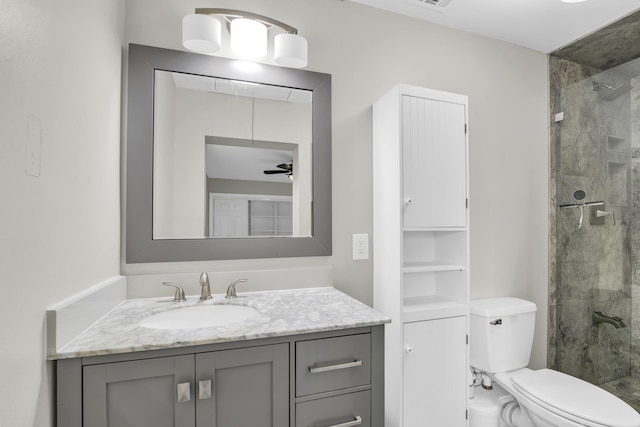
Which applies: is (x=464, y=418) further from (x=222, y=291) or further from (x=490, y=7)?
(x=490, y=7)

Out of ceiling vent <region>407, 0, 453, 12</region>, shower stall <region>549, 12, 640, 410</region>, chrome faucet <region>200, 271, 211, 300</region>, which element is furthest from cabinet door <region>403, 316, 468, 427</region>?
ceiling vent <region>407, 0, 453, 12</region>

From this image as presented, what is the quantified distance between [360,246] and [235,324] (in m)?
0.87

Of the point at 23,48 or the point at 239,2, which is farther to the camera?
the point at 239,2

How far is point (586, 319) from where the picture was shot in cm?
224

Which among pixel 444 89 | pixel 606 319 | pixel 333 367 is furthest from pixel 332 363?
pixel 606 319

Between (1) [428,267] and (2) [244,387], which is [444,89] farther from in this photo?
(2) [244,387]

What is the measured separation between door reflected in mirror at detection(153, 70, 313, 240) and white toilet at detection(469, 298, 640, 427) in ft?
3.89

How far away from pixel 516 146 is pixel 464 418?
1.74 metres

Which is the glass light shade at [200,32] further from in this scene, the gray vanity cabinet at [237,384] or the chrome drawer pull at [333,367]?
the chrome drawer pull at [333,367]

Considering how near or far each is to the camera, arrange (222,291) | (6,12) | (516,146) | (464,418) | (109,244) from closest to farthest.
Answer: (6,12) < (109,244) < (222,291) < (464,418) < (516,146)

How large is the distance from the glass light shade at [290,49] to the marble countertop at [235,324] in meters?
1.13

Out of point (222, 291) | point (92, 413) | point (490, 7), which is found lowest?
point (92, 413)

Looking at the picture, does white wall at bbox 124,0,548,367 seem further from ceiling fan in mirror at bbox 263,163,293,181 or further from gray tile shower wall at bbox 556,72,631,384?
ceiling fan in mirror at bbox 263,163,293,181

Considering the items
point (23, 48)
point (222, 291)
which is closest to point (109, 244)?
point (222, 291)
